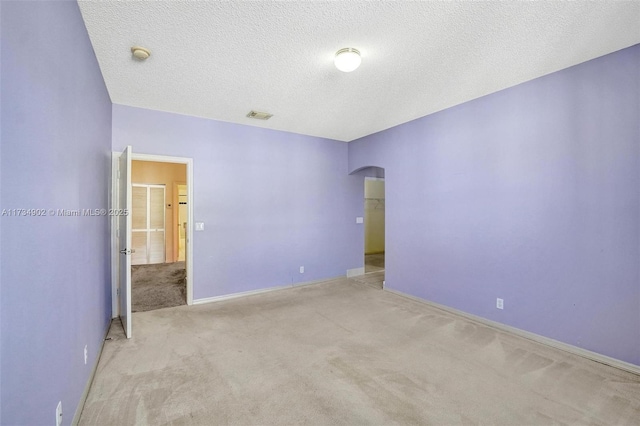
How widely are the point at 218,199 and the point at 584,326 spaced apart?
4.59 m

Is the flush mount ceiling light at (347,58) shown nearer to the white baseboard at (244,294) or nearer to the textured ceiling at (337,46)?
the textured ceiling at (337,46)

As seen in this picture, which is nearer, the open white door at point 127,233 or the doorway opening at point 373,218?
the open white door at point 127,233

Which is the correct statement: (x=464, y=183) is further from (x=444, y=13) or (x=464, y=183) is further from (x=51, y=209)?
(x=51, y=209)

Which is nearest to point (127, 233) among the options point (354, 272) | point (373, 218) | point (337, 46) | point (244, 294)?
point (244, 294)

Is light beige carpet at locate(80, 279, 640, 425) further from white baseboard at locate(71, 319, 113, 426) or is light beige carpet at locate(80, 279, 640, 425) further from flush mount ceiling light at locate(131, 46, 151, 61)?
flush mount ceiling light at locate(131, 46, 151, 61)

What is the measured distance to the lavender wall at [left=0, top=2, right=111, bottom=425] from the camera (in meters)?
1.03

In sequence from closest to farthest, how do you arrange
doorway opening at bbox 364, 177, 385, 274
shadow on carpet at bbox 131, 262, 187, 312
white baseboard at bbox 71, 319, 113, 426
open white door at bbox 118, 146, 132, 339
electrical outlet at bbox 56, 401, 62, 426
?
1. electrical outlet at bbox 56, 401, 62, 426
2. white baseboard at bbox 71, 319, 113, 426
3. open white door at bbox 118, 146, 132, 339
4. shadow on carpet at bbox 131, 262, 187, 312
5. doorway opening at bbox 364, 177, 385, 274

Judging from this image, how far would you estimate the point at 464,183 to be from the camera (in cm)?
369

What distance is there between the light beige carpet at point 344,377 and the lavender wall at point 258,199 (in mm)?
1182

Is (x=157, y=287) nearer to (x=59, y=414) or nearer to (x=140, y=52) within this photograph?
(x=59, y=414)

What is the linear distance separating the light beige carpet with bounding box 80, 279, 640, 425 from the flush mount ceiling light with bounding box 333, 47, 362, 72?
2.66 metres

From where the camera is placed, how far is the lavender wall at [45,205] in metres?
1.03

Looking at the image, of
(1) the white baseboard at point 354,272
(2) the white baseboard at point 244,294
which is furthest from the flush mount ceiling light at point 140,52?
(1) the white baseboard at point 354,272

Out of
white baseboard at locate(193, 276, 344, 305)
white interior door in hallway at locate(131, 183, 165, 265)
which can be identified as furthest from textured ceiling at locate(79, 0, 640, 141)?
white interior door in hallway at locate(131, 183, 165, 265)
